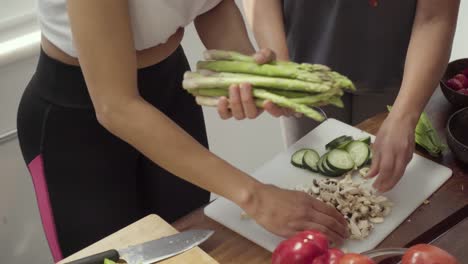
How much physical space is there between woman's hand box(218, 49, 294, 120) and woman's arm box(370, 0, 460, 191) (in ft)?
1.08

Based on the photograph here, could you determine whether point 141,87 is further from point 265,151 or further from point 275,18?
point 265,151

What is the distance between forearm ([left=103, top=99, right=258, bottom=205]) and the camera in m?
1.16

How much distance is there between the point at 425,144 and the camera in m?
1.49

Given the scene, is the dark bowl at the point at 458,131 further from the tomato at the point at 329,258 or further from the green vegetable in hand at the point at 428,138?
the tomato at the point at 329,258

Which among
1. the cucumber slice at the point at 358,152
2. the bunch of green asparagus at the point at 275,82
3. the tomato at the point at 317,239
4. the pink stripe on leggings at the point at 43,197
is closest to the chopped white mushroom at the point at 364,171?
the cucumber slice at the point at 358,152

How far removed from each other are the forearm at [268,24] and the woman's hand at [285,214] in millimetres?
433

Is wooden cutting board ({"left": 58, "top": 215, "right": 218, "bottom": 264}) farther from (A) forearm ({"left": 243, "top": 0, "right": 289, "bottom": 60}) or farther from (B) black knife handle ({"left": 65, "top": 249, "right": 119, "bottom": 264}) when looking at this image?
(A) forearm ({"left": 243, "top": 0, "right": 289, "bottom": 60})

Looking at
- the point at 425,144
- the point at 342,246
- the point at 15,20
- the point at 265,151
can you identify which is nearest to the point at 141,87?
the point at 342,246

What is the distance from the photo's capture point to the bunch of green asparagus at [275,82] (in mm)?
1098

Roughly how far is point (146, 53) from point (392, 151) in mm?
558

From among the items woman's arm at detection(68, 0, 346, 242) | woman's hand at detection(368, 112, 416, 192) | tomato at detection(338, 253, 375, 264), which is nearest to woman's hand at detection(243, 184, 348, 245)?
woman's arm at detection(68, 0, 346, 242)

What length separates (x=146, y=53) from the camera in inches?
53.7

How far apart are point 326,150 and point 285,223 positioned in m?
0.35

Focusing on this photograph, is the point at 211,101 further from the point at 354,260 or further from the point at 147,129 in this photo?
the point at 354,260
